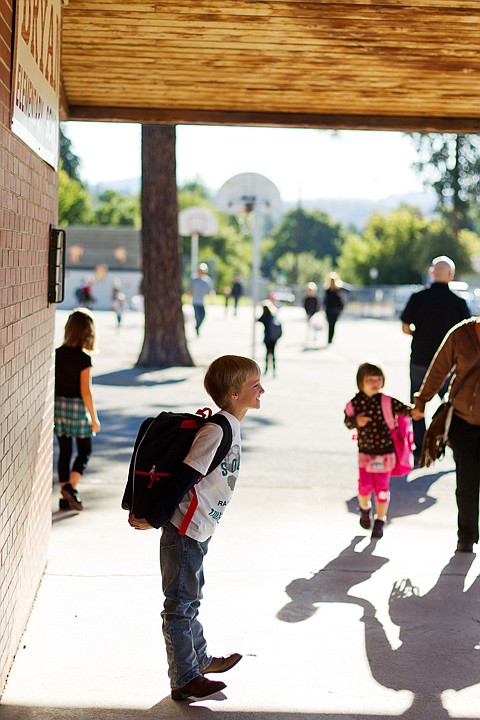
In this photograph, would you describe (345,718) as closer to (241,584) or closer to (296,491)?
(241,584)

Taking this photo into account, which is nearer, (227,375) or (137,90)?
(227,375)

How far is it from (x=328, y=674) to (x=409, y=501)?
4623 mm

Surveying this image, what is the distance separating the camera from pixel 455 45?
24.5ft

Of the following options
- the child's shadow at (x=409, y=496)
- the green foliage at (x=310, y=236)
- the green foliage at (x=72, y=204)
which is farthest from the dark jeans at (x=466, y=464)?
the green foliage at (x=310, y=236)

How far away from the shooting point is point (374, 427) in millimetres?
8242

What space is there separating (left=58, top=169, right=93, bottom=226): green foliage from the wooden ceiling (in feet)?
299

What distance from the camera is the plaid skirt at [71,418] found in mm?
8930

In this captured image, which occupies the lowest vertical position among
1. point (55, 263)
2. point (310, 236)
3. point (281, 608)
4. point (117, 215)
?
point (281, 608)

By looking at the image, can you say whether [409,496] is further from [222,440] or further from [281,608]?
[222,440]

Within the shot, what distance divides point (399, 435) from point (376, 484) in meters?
0.41

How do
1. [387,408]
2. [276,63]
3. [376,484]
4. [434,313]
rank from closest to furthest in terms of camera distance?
[276,63] < [387,408] < [376,484] < [434,313]

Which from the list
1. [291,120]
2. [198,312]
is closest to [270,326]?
[198,312]

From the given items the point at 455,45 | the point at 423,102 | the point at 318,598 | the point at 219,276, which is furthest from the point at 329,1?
the point at 219,276

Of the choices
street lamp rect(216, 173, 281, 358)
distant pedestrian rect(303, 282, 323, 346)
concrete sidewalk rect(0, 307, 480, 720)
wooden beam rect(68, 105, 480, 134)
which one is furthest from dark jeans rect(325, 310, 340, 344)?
wooden beam rect(68, 105, 480, 134)
